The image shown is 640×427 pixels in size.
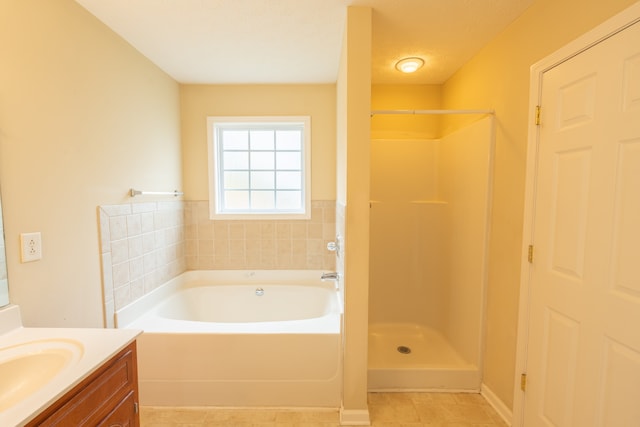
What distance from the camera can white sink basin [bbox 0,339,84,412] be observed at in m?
0.91

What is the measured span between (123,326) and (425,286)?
2405 millimetres

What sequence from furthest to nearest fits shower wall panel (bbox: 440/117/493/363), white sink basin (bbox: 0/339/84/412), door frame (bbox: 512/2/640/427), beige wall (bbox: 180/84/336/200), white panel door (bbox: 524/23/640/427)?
beige wall (bbox: 180/84/336/200) < shower wall panel (bbox: 440/117/493/363) < door frame (bbox: 512/2/640/427) < white panel door (bbox: 524/23/640/427) < white sink basin (bbox: 0/339/84/412)

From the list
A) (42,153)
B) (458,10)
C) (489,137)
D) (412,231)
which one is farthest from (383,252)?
(42,153)

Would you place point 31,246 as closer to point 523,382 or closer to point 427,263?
point 523,382

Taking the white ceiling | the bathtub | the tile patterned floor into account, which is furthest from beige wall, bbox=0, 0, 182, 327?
the tile patterned floor

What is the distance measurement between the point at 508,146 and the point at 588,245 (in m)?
0.75

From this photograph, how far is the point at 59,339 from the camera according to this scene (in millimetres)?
1043

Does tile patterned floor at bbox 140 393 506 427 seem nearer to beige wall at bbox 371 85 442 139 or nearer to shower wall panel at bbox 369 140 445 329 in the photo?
shower wall panel at bbox 369 140 445 329

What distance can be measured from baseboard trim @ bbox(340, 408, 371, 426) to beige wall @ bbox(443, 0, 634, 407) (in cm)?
86

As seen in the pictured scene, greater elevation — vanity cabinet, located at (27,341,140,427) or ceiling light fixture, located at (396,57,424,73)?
ceiling light fixture, located at (396,57,424,73)

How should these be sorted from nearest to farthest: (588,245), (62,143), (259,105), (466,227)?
1. (588,245)
2. (62,143)
3. (466,227)
4. (259,105)

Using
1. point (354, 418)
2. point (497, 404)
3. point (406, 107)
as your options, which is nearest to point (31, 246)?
point (354, 418)

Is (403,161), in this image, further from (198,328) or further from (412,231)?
(198,328)

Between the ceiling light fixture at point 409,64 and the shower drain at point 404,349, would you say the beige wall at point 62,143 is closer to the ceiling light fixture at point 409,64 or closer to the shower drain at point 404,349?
the ceiling light fixture at point 409,64
